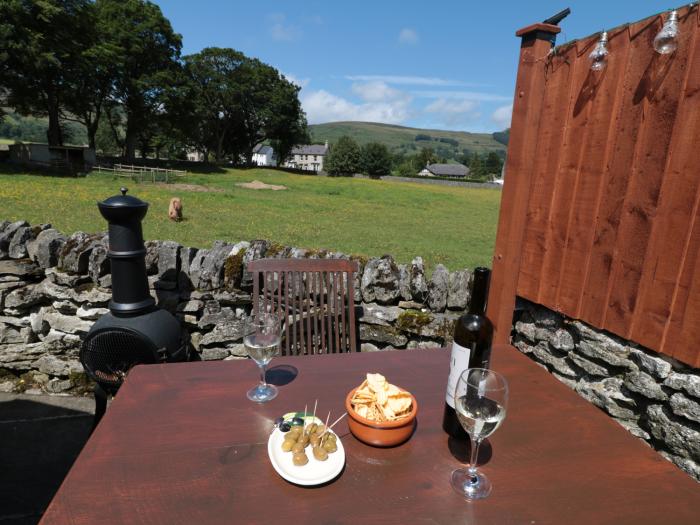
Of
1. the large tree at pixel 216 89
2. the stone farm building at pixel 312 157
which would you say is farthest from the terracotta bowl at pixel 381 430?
the stone farm building at pixel 312 157

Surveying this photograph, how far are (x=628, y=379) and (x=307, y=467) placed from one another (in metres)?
2.30

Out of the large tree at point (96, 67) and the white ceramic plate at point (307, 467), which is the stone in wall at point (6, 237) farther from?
the large tree at point (96, 67)

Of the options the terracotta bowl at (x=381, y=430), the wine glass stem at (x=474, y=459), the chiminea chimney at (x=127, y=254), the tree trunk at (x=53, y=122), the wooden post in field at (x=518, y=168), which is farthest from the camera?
the tree trunk at (x=53, y=122)

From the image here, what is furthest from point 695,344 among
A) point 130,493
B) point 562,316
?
point 130,493

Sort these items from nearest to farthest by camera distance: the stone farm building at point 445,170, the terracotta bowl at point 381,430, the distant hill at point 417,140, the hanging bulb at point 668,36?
the terracotta bowl at point 381,430 → the hanging bulb at point 668,36 → the stone farm building at point 445,170 → the distant hill at point 417,140

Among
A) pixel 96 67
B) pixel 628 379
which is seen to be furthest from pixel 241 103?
pixel 628 379

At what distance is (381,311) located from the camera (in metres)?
3.29

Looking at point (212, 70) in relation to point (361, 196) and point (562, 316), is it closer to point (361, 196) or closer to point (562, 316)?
point (361, 196)

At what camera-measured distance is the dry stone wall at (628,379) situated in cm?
229

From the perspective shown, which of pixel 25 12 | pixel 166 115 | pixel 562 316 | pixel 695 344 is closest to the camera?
pixel 695 344

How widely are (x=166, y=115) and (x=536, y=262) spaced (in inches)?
1386

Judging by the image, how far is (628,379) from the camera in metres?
2.55

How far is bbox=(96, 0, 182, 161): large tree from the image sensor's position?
28953mm

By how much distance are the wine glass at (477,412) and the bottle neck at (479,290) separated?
0.19m
